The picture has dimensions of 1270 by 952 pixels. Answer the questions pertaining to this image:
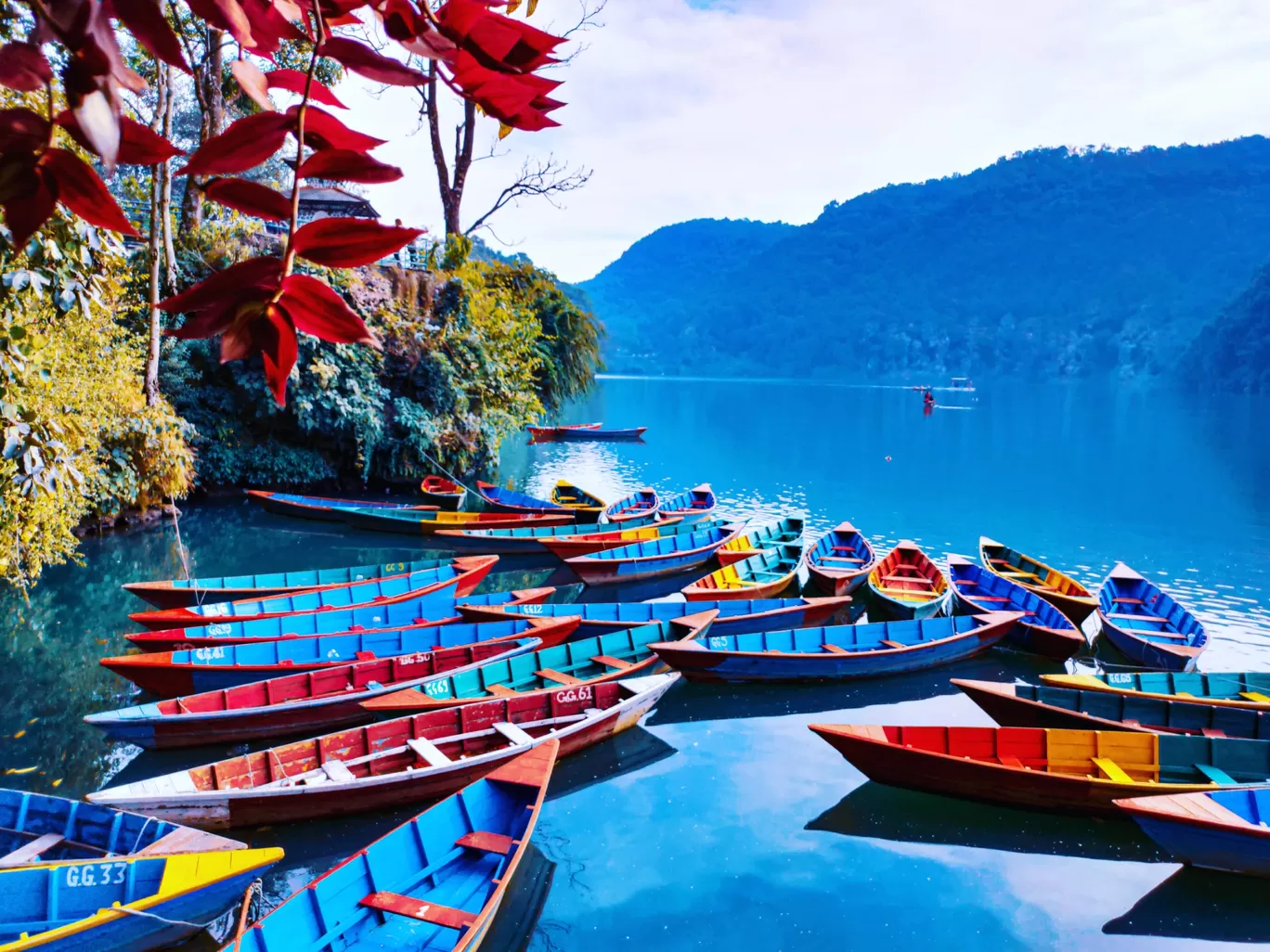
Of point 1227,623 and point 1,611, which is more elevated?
point 1,611

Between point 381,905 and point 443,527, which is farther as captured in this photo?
point 443,527

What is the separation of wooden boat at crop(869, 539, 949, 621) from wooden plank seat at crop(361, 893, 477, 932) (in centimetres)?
933

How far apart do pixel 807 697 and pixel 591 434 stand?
29.0 m

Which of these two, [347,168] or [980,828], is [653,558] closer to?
[980,828]

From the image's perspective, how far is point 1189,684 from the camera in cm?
1002

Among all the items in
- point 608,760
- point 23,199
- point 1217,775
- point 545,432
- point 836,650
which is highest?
point 23,199

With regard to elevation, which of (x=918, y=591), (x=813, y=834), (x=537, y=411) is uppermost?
(x=537, y=411)

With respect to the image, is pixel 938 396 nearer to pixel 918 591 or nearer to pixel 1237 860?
pixel 918 591

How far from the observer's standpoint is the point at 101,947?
5336 mm

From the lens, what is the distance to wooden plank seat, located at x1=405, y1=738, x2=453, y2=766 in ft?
26.1

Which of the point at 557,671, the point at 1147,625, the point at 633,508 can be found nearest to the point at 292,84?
the point at 557,671

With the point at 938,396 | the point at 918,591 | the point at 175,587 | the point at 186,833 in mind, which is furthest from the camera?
the point at 938,396

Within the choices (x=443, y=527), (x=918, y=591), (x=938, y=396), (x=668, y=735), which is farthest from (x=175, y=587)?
(x=938, y=396)

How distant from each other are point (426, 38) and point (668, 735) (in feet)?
33.2
